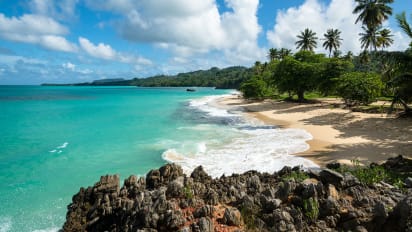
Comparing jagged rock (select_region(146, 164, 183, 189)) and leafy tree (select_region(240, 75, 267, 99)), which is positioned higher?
leafy tree (select_region(240, 75, 267, 99))

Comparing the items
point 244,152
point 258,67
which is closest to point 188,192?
point 244,152

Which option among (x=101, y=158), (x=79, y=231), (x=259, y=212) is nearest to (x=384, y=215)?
(x=259, y=212)

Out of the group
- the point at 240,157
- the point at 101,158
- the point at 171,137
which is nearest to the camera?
the point at 240,157

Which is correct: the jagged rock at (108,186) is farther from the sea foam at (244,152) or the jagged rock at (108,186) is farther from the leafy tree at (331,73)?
the leafy tree at (331,73)

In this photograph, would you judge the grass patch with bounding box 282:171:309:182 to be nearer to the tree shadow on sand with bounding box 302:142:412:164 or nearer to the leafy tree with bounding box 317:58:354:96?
the tree shadow on sand with bounding box 302:142:412:164

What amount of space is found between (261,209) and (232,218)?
2.84 ft

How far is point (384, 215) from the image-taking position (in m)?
5.61

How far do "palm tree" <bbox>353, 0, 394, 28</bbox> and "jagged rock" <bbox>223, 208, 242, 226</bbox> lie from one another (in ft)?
146

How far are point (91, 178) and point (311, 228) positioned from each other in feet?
41.0

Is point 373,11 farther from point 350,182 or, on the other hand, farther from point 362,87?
point 350,182

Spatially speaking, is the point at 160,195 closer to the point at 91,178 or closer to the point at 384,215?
the point at 384,215

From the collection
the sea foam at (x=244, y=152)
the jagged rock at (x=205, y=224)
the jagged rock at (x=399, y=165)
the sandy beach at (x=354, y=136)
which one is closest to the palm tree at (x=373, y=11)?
the sandy beach at (x=354, y=136)

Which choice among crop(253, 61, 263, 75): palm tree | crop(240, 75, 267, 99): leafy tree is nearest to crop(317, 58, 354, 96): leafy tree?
crop(240, 75, 267, 99): leafy tree

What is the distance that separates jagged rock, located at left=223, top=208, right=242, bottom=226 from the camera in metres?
6.30
